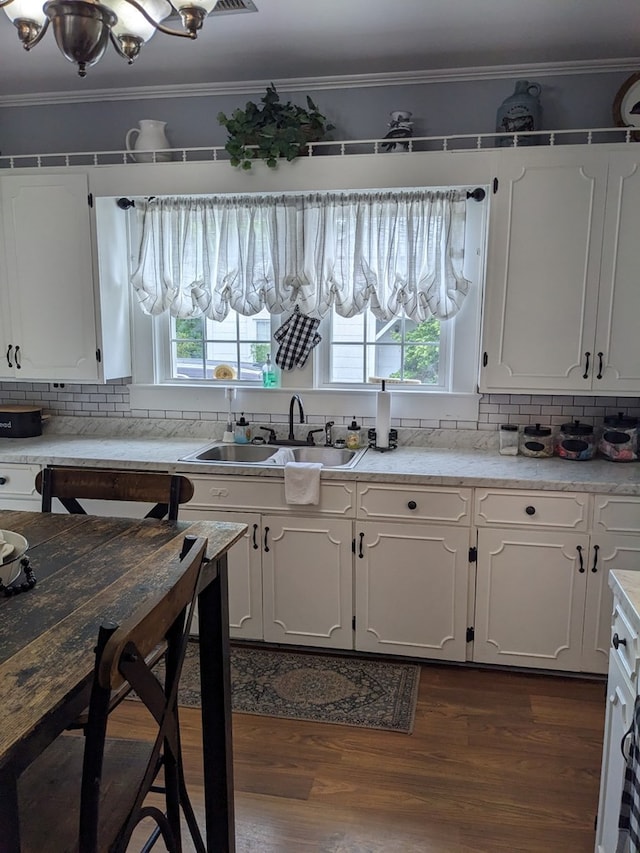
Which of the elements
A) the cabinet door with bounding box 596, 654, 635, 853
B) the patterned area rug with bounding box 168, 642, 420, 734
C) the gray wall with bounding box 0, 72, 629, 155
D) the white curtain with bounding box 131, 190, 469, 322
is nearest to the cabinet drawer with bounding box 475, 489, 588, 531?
the patterned area rug with bounding box 168, 642, 420, 734

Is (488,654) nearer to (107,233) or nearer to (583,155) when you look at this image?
(583,155)

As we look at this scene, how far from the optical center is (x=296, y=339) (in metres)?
3.31

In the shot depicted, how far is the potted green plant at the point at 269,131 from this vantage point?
2910 millimetres

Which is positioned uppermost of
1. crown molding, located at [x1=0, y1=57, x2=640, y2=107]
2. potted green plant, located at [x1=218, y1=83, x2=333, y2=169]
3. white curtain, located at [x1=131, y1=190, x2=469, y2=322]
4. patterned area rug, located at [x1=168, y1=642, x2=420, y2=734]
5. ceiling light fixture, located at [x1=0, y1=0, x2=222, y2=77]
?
crown molding, located at [x1=0, y1=57, x2=640, y2=107]

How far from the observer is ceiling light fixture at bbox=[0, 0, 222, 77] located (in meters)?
Result: 1.38

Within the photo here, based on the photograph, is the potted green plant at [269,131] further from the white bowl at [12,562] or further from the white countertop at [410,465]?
the white bowl at [12,562]

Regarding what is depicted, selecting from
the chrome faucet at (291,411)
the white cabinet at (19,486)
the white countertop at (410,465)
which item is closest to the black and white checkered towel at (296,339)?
the chrome faucet at (291,411)

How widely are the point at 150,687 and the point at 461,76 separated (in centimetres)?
297

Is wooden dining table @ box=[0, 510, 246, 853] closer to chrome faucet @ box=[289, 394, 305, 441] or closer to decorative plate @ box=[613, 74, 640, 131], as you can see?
chrome faucet @ box=[289, 394, 305, 441]

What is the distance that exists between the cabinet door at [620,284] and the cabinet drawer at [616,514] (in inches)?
20.2

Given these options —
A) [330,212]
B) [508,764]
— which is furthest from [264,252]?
[508,764]

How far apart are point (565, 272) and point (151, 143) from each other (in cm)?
206

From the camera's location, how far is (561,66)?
292cm

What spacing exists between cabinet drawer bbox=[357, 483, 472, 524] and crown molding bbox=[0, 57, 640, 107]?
1.93m
